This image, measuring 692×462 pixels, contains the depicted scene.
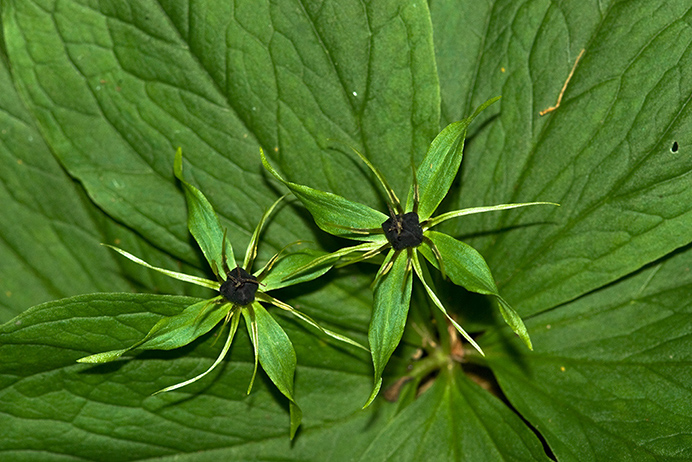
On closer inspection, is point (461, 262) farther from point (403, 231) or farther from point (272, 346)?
point (272, 346)

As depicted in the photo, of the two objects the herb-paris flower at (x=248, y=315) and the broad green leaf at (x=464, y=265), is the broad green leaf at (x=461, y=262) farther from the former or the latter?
the herb-paris flower at (x=248, y=315)

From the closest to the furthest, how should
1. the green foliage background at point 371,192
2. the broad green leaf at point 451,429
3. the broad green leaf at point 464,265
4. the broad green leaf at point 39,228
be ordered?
the broad green leaf at point 464,265 < the green foliage background at point 371,192 < the broad green leaf at point 451,429 < the broad green leaf at point 39,228

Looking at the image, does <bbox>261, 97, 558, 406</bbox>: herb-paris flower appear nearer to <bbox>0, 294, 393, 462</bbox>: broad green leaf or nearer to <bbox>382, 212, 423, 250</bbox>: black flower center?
<bbox>382, 212, 423, 250</bbox>: black flower center

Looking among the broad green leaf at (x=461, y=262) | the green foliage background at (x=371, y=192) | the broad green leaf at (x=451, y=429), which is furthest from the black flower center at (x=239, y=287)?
the broad green leaf at (x=451, y=429)

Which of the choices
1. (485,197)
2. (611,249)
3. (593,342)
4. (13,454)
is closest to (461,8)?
(485,197)

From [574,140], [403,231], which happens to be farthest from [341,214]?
[574,140]

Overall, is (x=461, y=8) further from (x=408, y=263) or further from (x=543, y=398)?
(x=543, y=398)
